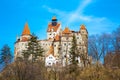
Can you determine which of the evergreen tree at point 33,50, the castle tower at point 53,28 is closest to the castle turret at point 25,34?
the castle tower at point 53,28

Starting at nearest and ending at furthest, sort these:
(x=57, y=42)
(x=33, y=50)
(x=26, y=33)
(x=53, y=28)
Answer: (x=33, y=50) → (x=57, y=42) → (x=26, y=33) → (x=53, y=28)

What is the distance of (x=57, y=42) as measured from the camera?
89.4m

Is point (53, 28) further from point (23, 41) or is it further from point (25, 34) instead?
point (23, 41)

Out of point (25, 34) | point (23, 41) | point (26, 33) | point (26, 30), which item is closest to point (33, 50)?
point (23, 41)

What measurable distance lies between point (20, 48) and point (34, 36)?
24173mm

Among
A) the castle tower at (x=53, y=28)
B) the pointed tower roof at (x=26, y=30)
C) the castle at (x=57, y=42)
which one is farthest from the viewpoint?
the castle tower at (x=53, y=28)

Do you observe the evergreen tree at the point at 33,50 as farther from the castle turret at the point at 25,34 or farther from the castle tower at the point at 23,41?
the castle turret at the point at 25,34

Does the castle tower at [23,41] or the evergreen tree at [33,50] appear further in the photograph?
the castle tower at [23,41]

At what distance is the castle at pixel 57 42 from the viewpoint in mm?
83731

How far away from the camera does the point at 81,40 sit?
87.6 metres

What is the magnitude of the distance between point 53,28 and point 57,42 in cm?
891

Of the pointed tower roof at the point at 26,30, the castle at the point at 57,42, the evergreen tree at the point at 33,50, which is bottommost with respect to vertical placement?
the evergreen tree at the point at 33,50

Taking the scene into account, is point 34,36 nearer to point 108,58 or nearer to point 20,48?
point 108,58

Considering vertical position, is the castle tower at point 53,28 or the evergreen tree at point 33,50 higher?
the castle tower at point 53,28
